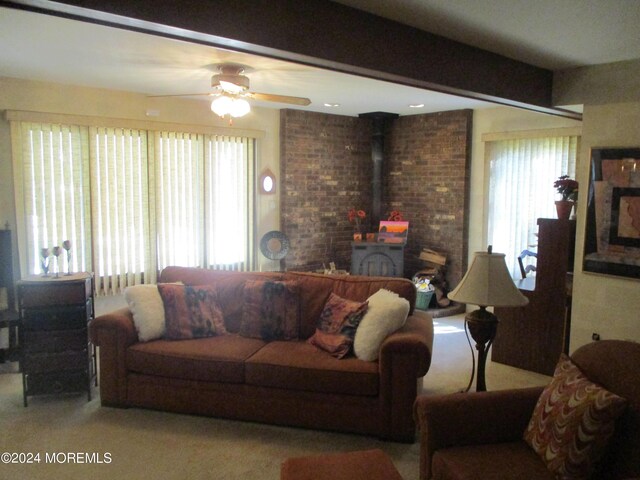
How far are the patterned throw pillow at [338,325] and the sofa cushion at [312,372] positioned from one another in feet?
0.25

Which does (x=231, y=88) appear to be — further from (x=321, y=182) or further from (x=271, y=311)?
(x=321, y=182)

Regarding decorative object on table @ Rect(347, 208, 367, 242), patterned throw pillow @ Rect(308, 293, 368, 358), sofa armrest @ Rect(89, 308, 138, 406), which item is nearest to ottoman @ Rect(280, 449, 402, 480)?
patterned throw pillow @ Rect(308, 293, 368, 358)

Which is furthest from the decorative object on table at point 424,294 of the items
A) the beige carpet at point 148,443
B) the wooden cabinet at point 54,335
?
the wooden cabinet at point 54,335

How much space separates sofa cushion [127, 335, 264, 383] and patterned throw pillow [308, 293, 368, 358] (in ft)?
1.44

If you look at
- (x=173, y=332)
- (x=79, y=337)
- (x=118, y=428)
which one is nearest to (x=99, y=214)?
(x=79, y=337)

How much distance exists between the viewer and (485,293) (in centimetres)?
274

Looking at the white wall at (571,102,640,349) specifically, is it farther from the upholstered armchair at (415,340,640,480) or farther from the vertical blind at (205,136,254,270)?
the vertical blind at (205,136,254,270)

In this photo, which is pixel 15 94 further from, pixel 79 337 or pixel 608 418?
pixel 608 418

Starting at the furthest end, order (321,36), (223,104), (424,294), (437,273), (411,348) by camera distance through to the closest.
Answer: (437,273)
(424,294)
(223,104)
(411,348)
(321,36)

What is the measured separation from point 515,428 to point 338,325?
141cm

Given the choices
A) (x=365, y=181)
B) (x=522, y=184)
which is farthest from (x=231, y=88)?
(x=522, y=184)

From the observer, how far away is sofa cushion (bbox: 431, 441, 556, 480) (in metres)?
1.97

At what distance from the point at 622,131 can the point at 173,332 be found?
3486 mm

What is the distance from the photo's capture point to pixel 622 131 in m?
3.59
